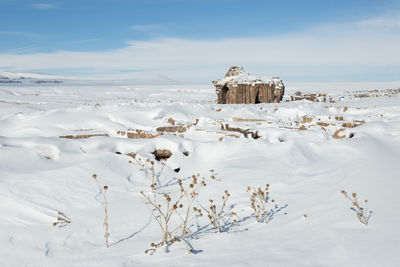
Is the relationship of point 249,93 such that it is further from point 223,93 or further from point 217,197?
point 217,197

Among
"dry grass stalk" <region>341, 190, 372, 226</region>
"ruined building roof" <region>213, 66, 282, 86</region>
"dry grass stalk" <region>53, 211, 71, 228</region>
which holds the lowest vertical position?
"dry grass stalk" <region>53, 211, 71, 228</region>

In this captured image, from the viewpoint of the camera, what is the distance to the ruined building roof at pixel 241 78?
1805cm

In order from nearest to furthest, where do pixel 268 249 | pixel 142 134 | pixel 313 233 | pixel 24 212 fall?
1. pixel 268 249
2. pixel 313 233
3. pixel 24 212
4. pixel 142 134

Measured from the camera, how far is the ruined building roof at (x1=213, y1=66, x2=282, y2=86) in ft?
59.2

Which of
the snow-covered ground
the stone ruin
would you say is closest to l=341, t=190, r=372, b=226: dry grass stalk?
the snow-covered ground

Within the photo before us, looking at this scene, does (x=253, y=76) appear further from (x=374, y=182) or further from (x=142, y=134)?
(x=374, y=182)

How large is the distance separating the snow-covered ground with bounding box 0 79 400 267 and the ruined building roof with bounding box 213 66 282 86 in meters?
12.0

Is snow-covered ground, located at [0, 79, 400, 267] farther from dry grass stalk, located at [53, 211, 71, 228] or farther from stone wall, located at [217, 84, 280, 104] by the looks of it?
stone wall, located at [217, 84, 280, 104]

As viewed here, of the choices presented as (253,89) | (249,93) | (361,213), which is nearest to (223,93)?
(249,93)

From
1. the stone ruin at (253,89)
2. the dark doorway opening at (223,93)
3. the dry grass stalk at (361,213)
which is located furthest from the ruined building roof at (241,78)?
the dry grass stalk at (361,213)

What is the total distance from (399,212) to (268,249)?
1.16 metres

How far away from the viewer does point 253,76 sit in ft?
61.0

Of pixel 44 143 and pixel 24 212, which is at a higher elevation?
pixel 44 143

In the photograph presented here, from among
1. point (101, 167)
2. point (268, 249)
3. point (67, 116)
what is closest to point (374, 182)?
point (268, 249)
